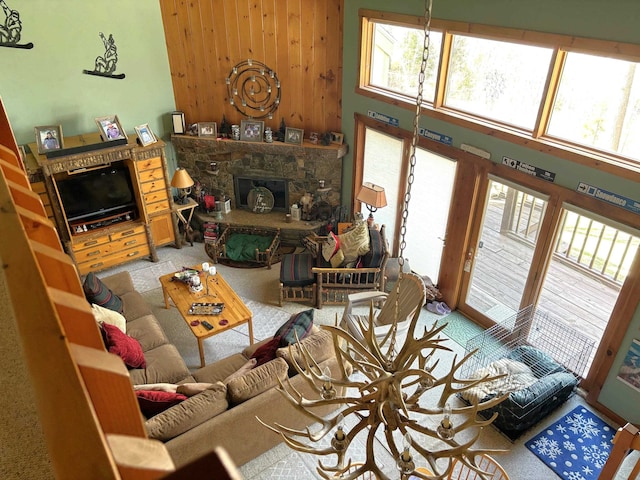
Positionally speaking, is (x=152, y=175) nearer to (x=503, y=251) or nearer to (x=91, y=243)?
(x=91, y=243)

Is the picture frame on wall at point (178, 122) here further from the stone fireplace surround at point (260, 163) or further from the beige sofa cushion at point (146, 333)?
the beige sofa cushion at point (146, 333)

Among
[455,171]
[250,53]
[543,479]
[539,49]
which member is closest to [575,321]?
[543,479]

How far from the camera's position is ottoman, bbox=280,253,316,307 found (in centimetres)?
→ 626

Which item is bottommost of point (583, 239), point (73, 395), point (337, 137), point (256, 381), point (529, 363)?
point (529, 363)

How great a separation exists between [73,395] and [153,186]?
6.91 meters

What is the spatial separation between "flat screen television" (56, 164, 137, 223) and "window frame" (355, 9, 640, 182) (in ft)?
12.5

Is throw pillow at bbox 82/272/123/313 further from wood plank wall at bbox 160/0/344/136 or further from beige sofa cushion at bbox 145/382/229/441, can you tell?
wood plank wall at bbox 160/0/344/136

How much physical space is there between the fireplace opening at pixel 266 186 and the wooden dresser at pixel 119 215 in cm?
111

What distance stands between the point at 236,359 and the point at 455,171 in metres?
3.26

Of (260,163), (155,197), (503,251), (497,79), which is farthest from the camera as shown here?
(260,163)

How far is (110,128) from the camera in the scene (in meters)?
6.54

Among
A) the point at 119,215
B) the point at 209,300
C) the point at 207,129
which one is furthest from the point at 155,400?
the point at 207,129

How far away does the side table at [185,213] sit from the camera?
734 centimetres

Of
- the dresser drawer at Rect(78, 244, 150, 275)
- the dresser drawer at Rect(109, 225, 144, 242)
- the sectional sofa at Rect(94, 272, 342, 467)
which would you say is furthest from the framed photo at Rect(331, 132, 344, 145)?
the sectional sofa at Rect(94, 272, 342, 467)
